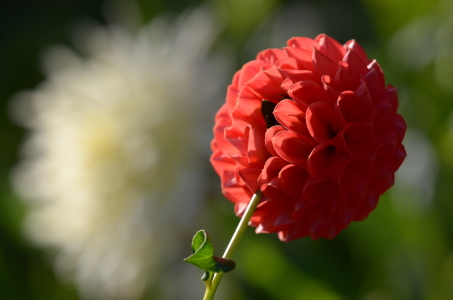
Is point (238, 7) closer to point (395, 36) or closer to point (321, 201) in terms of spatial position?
point (395, 36)

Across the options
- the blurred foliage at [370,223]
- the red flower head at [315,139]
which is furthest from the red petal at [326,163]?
the blurred foliage at [370,223]

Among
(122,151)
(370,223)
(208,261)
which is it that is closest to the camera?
(208,261)

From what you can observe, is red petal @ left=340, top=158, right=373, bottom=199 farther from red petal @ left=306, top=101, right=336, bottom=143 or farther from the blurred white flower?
the blurred white flower

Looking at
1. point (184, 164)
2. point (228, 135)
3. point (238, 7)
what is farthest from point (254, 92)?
point (238, 7)

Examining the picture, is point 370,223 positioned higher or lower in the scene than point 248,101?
lower

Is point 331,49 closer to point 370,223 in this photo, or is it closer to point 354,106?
point 354,106

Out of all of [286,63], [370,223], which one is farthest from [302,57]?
[370,223]

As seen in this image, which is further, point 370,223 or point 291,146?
point 370,223

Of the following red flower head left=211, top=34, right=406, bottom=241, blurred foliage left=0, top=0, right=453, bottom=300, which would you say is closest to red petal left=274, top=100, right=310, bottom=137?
red flower head left=211, top=34, right=406, bottom=241
